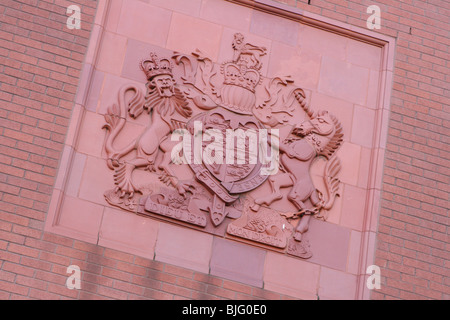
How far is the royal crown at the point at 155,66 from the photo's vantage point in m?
7.41

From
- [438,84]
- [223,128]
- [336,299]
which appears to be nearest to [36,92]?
[223,128]

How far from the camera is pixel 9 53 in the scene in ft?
23.4

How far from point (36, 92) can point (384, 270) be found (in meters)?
3.46

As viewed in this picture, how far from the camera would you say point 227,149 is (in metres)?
7.38

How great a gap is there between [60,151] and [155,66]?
1195 millimetres

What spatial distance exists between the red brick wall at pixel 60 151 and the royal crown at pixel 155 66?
22.5 inches

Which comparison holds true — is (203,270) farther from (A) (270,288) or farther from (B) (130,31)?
(B) (130,31)

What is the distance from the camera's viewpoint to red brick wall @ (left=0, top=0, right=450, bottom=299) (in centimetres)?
665
